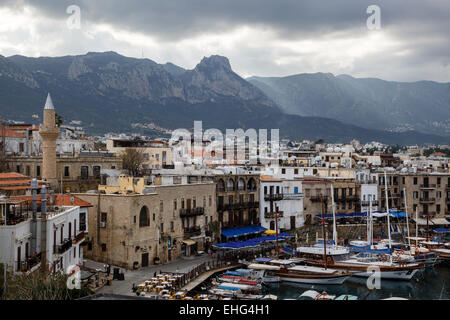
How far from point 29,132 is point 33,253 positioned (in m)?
48.1

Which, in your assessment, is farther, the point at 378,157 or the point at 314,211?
the point at 378,157

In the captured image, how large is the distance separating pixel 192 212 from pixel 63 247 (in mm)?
20754

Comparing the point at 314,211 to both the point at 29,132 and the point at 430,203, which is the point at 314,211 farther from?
the point at 29,132

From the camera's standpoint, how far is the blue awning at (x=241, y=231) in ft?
178

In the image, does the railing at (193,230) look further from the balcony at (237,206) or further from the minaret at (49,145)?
the minaret at (49,145)

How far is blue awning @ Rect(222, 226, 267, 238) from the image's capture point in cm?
5414

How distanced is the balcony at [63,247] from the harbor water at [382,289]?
16.8m

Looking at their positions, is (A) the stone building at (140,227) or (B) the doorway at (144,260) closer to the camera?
(A) the stone building at (140,227)

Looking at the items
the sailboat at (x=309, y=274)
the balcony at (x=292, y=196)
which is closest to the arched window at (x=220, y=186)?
the balcony at (x=292, y=196)

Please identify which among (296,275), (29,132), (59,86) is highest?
(59,86)

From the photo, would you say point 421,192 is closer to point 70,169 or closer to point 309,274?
point 309,274

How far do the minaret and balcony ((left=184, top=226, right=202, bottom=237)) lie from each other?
12.8m

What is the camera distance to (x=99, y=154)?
61.5 m
